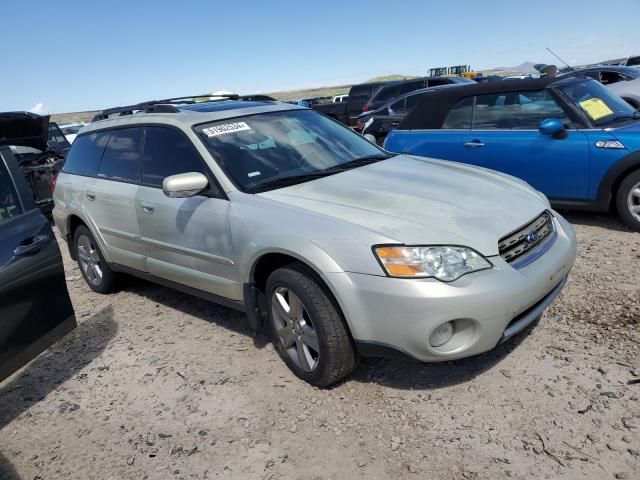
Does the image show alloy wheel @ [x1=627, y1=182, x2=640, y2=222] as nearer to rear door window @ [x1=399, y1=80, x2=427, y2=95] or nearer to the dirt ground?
the dirt ground

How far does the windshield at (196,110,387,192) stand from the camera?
3525 mm

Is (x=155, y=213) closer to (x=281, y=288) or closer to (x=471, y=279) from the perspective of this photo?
(x=281, y=288)

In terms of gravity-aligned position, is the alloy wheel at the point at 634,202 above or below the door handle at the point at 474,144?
below

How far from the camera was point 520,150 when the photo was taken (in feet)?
18.6

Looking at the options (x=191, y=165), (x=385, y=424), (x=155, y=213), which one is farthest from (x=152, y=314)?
(x=385, y=424)

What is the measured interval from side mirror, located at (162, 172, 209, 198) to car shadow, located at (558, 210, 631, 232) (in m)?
4.21

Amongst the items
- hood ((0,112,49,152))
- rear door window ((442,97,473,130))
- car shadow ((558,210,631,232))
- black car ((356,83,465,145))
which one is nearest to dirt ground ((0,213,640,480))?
car shadow ((558,210,631,232))

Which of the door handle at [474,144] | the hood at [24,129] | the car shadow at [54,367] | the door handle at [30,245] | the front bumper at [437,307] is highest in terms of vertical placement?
the hood at [24,129]

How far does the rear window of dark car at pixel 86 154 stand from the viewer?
15.8 ft

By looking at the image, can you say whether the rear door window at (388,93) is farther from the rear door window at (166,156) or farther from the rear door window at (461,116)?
the rear door window at (166,156)

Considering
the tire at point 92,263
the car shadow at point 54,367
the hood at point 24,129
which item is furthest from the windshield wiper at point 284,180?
the hood at point 24,129

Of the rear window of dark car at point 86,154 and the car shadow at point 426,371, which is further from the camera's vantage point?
the rear window of dark car at point 86,154

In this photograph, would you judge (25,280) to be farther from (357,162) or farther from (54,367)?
(357,162)

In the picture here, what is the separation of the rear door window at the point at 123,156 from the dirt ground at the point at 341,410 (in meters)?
1.40
